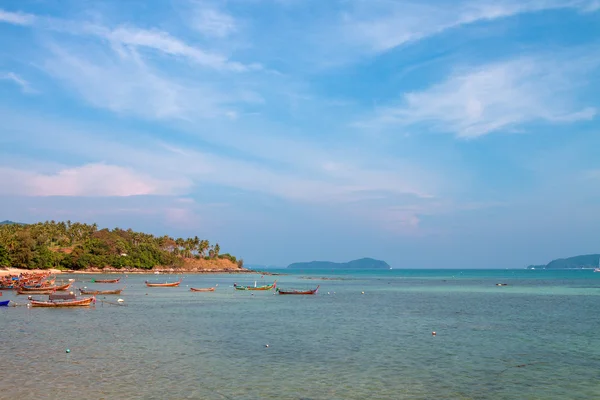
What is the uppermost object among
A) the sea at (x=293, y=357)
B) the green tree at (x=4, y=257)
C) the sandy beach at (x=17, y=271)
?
the green tree at (x=4, y=257)

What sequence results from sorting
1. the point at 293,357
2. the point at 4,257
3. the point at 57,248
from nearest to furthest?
the point at 293,357 → the point at 4,257 → the point at 57,248

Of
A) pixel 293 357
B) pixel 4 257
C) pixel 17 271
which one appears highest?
pixel 4 257

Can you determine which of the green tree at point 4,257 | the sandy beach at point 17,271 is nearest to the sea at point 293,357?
the sandy beach at point 17,271

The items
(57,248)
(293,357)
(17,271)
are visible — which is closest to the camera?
(293,357)

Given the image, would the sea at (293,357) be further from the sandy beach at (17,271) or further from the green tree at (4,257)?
the green tree at (4,257)

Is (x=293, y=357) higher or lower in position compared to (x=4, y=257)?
lower

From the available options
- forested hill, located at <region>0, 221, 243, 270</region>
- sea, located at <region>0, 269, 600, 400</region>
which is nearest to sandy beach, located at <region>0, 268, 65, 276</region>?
forested hill, located at <region>0, 221, 243, 270</region>

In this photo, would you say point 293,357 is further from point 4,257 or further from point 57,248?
point 57,248

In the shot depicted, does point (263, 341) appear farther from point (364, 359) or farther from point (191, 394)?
point (191, 394)

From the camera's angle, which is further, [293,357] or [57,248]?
[57,248]

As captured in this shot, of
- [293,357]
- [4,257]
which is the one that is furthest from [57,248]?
[293,357]

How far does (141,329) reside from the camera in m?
36.1

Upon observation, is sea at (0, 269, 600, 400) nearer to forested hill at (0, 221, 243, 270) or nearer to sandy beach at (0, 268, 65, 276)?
sandy beach at (0, 268, 65, 276)

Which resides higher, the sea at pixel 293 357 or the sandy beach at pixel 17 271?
the sandy beach at pixel 17 271
